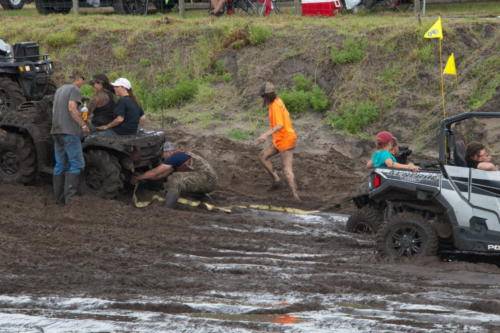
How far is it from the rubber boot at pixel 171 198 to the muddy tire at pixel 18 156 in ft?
6.78

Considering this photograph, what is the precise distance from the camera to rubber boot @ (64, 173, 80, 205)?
15.2 metres

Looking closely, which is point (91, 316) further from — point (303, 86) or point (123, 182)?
point (303, 86)

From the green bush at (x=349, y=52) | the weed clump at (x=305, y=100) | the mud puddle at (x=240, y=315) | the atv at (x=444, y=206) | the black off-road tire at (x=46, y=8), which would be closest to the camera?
the mud puddle at (x=240, y=315)

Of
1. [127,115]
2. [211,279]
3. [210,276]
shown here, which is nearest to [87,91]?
→ [127,115]

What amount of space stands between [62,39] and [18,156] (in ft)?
35.7

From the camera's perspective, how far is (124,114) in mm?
15617

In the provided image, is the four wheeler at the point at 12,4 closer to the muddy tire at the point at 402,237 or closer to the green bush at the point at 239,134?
the green bush at the point at 239,134

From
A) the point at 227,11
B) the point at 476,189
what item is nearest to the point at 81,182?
the point at 476,189

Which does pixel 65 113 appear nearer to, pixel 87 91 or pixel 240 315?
pixel 240 315

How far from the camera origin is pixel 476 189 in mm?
11844

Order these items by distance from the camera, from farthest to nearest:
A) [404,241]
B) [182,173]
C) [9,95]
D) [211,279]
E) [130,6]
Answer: [130,6], [9,95], [182,173], [404,241], [211,279]

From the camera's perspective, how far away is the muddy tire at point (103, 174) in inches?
606

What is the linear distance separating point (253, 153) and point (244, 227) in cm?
534


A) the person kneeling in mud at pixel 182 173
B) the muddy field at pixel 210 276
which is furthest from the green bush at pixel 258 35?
the muddy field at pixel 210 276
